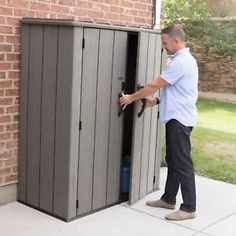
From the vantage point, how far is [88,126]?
4590mm

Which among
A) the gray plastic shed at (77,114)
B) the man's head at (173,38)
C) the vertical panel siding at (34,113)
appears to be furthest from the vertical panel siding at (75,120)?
the man's head at (173,38)

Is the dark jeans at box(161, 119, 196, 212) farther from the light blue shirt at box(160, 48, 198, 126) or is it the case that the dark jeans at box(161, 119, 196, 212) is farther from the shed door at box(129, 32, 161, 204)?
the shed door at box(129, 32, 161, 204)

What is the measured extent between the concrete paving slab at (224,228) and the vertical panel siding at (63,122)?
53.1 inches

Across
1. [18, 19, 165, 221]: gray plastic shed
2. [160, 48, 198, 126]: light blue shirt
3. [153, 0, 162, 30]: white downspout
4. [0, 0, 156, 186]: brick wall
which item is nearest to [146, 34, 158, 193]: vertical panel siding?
A: [18, 19, 165, 221]: gray plastic shed

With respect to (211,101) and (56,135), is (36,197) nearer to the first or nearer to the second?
(56,135)

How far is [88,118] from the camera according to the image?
4574 mm

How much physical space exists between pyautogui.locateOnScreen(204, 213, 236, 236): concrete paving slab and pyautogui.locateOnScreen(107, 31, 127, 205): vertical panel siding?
3.36 ft

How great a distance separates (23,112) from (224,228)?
2.21 meters

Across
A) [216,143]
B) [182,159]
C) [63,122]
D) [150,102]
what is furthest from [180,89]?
[216,143]

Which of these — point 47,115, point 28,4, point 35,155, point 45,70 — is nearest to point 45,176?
point 35,155

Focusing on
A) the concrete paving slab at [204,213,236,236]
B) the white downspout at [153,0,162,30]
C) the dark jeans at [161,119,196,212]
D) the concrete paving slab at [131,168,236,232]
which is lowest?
the concrete paving slab at [204,213,236,236]

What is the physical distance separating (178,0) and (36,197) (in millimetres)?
11571

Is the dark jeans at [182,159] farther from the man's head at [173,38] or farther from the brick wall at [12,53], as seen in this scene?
the brick wall at [12,53]

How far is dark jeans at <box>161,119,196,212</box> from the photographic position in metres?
4.68
